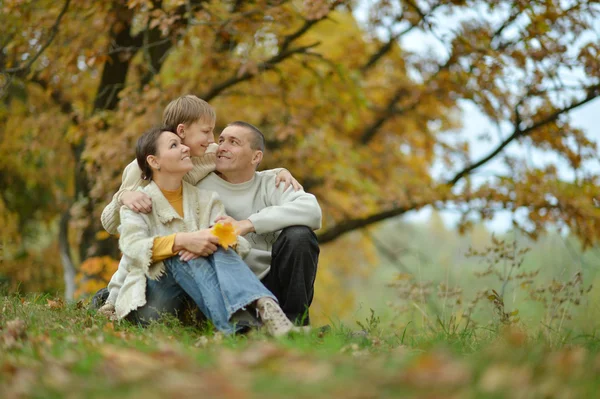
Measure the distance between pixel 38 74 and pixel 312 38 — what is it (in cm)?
412

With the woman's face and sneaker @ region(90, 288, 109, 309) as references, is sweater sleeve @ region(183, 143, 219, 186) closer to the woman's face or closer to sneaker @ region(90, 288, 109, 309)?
the woman's face

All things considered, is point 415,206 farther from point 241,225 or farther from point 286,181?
point 241,225

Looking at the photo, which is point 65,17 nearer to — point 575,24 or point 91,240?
point 91,240

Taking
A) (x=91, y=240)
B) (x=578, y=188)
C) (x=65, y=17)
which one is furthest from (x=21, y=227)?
(x=578, y=188)

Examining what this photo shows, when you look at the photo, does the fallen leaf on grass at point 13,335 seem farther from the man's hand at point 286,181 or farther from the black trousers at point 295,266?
the man's hand at point 286,181

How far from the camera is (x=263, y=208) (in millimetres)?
4039

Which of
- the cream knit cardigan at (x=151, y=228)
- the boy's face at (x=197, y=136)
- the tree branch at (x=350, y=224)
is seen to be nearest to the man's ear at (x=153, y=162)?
the cream knit cardigan at (x=151, y=228)

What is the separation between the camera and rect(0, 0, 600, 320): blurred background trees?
21.0 ft

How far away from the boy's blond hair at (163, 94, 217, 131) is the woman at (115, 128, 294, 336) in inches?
4.6

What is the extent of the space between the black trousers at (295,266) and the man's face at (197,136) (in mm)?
734

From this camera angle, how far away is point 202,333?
3.59 meters

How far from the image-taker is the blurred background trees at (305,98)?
640 cm

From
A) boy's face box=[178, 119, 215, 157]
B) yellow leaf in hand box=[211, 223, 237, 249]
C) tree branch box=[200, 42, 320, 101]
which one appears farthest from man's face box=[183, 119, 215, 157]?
tree branch box=[200, 42, 320, 101]

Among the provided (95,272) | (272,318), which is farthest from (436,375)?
(95,272)
